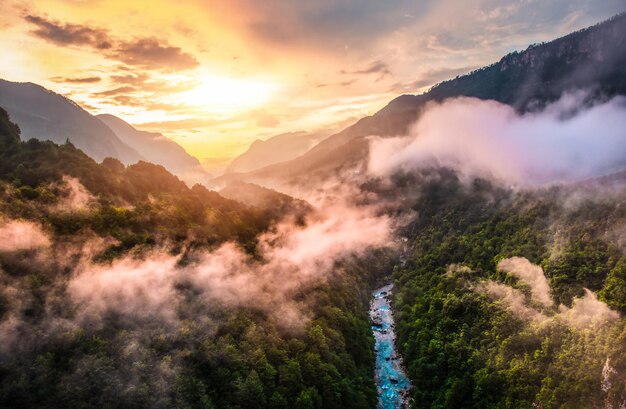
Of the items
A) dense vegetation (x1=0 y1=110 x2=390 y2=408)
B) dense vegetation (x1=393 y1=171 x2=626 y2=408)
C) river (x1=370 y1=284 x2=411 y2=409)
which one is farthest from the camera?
river (x1=370 y1=284 x2=411 y2=409)

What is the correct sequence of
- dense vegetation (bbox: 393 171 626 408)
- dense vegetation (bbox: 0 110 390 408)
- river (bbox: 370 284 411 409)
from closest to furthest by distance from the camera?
1. dense vegetation (bbox: 0 110 390 408)
2. dense vegetation (bbox: 393 171 626 408)
3. river (bbox: 370 284 411 409)

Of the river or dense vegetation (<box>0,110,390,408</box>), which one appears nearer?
dense vegetation (<box>0,110,390,408</box>)

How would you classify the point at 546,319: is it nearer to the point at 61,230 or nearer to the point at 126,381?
the point at 126,381

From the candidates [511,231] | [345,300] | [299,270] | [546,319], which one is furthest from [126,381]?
[511,231]

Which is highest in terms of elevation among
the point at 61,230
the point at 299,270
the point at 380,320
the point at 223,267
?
the point at 61,230

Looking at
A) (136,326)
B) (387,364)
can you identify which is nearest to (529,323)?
(387,364)

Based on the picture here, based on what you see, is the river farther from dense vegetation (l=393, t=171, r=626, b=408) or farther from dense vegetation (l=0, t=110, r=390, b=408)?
dense vegetation (l=0, t=110, r=390, b=408)

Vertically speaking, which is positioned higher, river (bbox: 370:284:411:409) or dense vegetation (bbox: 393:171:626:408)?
dense vegetation (bbox: 393:171:626:408)

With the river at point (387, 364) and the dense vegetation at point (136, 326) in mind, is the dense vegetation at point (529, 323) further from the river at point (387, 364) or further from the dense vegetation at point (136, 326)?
the dense vegetation at point (136, 326)
